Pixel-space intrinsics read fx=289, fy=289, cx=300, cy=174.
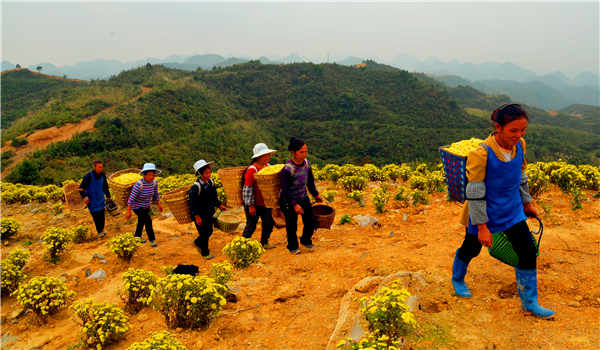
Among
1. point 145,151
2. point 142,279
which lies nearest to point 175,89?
point 145,151

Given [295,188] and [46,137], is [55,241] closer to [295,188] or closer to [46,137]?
[295,188]

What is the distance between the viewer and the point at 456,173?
121 inches

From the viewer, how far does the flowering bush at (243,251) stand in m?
4.46

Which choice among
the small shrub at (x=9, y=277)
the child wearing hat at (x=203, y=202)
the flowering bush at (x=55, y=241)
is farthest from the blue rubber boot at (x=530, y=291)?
the flowering bush at (x=55, y=241)

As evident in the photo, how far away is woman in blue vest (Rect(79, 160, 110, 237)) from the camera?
6.54m

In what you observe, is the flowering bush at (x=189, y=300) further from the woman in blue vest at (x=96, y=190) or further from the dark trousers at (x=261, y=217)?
the woman in blue vest at (x=96, y=190)

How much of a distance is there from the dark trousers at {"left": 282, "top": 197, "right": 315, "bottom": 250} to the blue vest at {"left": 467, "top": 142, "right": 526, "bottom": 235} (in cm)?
285

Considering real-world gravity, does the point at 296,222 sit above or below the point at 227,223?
above

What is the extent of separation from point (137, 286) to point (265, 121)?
6609 centimetres

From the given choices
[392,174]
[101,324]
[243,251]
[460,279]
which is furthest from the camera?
[392,174]

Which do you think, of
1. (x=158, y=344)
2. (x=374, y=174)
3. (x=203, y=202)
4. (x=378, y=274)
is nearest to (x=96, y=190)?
(x=203, y=202)

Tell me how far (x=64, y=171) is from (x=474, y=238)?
36172 mm

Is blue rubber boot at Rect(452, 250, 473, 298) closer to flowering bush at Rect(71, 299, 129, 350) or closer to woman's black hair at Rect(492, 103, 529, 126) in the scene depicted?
woman's black hair at Rect(492, 103, 529, 126)

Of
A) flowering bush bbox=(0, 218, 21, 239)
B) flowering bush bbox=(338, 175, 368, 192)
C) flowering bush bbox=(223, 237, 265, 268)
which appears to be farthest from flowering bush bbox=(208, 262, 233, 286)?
flowering bush bbox=(0, 218, 21, 239)
